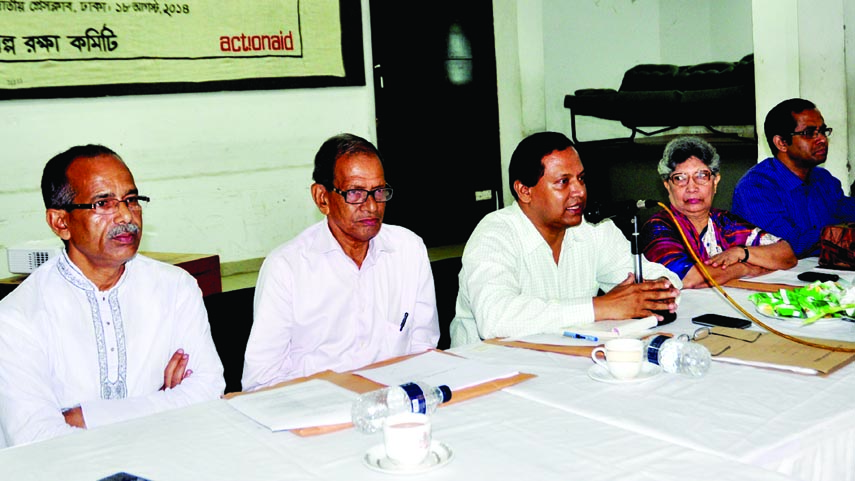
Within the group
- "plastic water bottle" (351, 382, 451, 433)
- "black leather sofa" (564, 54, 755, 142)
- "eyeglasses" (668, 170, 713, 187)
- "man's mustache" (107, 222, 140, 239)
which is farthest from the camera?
"black leather sofa" (564, 54, 755, 142)

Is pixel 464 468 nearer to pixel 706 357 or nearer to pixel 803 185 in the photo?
pixel 706 357

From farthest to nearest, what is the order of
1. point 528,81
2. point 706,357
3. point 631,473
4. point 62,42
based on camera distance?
point 528,81 → point 62,42 → point 706,357 → point 631,473

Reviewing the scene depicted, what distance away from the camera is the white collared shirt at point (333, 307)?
2.42 m

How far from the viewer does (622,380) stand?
1.80m

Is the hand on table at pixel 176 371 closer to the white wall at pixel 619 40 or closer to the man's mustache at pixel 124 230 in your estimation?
the man's mustache at pixel 124 230

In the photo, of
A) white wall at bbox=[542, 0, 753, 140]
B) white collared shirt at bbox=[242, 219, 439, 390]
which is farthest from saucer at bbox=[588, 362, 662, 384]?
white wall at bbox=[542, 0, 753, 140]

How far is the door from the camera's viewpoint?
643cm

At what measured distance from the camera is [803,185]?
13.4 ft

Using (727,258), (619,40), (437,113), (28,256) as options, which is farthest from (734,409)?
(619,40)

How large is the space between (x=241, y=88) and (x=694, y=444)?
479 cm

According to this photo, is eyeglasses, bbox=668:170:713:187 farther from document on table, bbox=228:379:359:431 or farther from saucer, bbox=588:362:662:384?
document on table, bbox=228:379:359:431

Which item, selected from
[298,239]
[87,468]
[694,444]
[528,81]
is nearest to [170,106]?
[528,81]

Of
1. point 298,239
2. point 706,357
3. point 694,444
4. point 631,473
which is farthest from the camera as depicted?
point 298,239

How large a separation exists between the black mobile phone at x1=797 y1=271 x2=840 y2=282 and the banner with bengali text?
3917 mm
